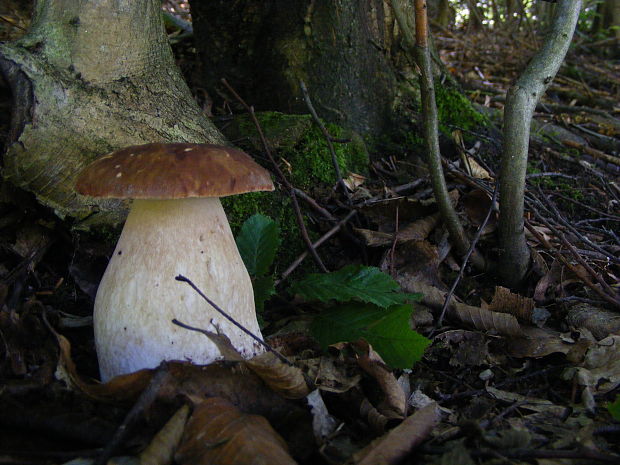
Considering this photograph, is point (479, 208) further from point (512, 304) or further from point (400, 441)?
point (400, 441)

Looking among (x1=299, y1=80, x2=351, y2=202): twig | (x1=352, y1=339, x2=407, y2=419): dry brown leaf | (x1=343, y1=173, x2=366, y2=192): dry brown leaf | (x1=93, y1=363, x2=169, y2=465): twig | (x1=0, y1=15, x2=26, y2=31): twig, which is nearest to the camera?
(x1=93, y1=363, x2=169, y2=465): twig

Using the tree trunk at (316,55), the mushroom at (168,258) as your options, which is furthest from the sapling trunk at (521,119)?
the mushroom at (168,258)

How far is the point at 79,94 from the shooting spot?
225 centimetres

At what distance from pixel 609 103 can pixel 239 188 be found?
17.7 feet

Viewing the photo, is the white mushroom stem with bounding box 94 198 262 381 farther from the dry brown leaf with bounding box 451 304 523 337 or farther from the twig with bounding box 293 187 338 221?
the dry brown leaf with bounding box 451 304 523 337

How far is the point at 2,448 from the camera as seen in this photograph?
136 centimetres

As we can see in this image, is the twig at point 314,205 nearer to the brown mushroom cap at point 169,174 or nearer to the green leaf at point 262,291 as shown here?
the green leaf at point 262,291

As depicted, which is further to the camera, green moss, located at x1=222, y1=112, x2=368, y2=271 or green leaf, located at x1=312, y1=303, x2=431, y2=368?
green moss, located at x1=222, y1=112, x2=368, y2=271

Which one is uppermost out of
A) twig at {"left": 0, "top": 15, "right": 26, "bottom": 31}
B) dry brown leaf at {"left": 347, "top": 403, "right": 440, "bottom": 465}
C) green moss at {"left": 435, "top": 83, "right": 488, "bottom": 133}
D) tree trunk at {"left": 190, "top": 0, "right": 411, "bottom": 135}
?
twig at {"left": 0, "top": 15, "right": 26, "bottom": 31}

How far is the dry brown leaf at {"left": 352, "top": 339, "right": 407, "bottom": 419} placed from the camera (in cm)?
170

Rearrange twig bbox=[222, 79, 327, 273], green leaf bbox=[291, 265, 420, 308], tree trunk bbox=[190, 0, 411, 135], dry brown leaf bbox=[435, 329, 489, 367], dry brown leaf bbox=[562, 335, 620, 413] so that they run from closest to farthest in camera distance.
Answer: dry brown leaf bbox=[562, 335, 620, 413]
green leaf bbox=[291, 265, 420, 308]
dry brown leaf bbox=[435, 329, 489, 367]
twig bbox=[222, 79, 327, 273]
tree trunk bbox=[190, 0, 411, 135]

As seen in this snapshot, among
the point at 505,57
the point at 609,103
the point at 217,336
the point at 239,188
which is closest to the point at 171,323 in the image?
the point at 217,336

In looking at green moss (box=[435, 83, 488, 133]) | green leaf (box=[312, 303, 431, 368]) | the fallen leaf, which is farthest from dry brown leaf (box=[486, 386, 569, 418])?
green moss (box=[435, 83, 488, 133])

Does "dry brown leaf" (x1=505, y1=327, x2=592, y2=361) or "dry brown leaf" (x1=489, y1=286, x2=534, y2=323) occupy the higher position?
"dry brown leaf" (x1=489, y1=286, x2=534, y2=323)
